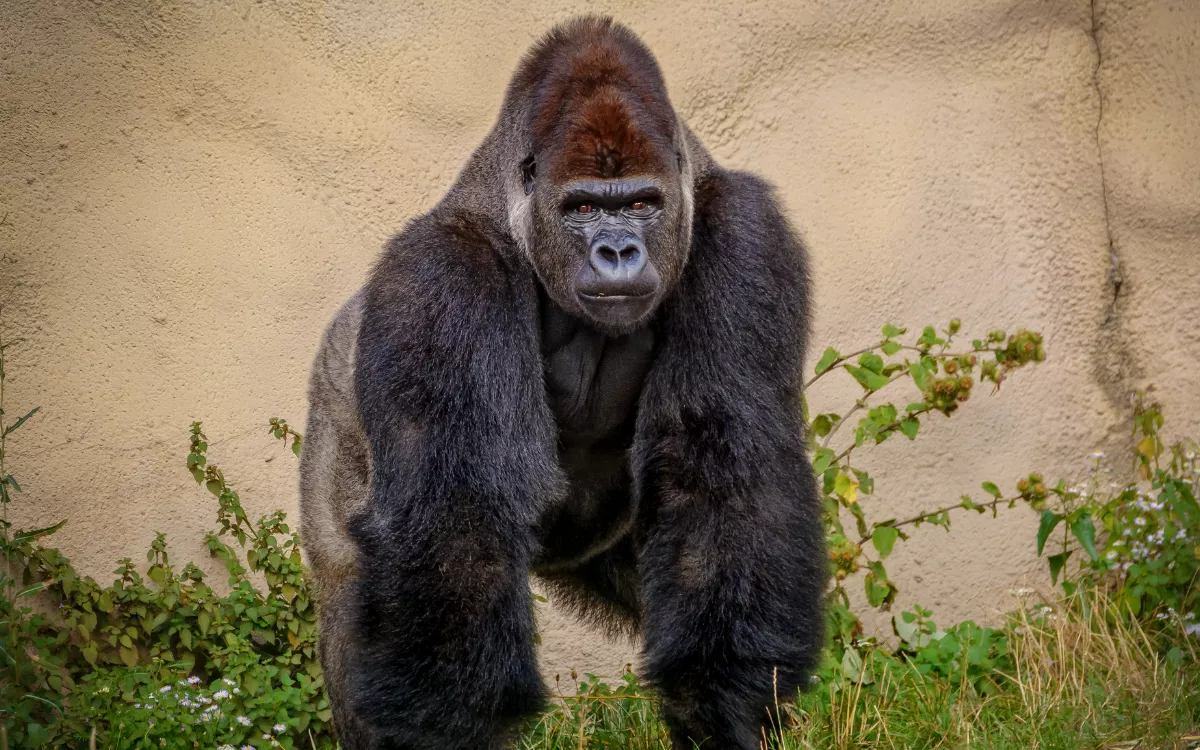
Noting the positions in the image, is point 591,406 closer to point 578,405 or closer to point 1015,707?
point 578,405

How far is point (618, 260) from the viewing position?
10.8 feet

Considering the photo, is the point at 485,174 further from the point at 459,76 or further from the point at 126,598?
the point at 126,598

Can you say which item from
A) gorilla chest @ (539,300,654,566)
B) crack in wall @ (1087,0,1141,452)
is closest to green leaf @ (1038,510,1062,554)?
crack in wall @ (1087,0,1141,452)

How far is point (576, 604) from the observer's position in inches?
173

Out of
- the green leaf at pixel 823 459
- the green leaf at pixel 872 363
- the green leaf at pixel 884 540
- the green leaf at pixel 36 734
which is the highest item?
the green leaf at pixel 872 363

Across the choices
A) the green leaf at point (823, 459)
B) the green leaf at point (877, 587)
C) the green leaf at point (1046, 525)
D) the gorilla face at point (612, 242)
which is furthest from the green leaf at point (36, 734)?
the green leaf at point (1046, 525)

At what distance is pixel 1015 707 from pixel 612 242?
1772mm

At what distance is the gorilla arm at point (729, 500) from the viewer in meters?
3.33

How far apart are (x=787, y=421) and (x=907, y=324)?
2.27m

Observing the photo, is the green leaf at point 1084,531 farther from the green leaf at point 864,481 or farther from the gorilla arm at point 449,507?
the gorilla arm at point 449,507

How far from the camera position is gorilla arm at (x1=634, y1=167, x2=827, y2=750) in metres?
3.33

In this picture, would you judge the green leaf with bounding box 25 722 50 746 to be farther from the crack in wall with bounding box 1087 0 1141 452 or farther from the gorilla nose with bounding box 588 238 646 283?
the crack in wall with bounding box 1087 0 1141 452

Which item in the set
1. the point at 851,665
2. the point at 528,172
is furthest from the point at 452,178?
the point at 851,665

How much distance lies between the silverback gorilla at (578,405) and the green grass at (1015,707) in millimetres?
259
